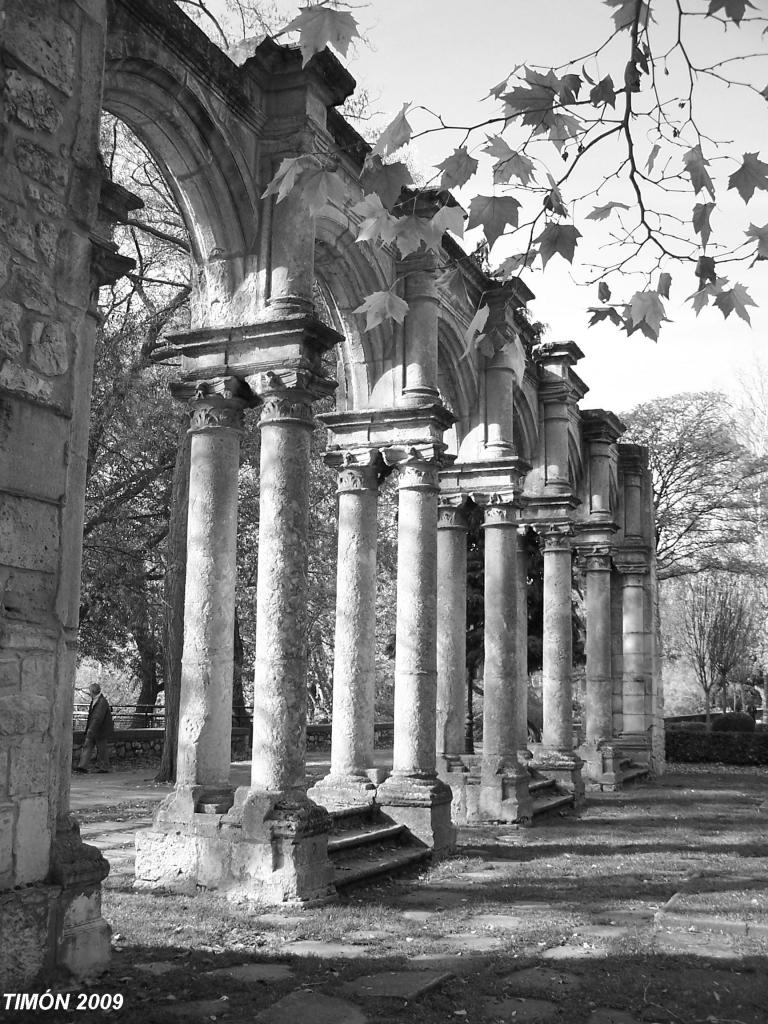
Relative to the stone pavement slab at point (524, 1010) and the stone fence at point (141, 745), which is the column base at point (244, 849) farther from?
the stone fence at point (141, 745)

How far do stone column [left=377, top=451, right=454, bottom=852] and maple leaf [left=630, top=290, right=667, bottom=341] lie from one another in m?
6.25

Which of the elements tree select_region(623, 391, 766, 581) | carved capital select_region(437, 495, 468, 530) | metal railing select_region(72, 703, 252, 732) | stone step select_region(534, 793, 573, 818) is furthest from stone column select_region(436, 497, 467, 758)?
tree select_region(623, 391, 766, 581)

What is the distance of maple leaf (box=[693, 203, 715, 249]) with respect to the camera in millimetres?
4000

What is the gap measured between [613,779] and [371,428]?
9.28 metres

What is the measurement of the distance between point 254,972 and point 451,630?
23.5 ft

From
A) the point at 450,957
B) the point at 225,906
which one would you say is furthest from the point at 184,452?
the point at 450,957

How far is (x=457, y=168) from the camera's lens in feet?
12.3

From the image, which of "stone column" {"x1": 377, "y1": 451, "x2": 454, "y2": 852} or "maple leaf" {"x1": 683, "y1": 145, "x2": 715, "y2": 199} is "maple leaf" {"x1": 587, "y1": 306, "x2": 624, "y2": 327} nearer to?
"maple leaf" {"x1": 683, "y1": 145, "x2": 715, "y2": 199}

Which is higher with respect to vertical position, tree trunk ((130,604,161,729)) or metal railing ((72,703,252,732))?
tree trunk ((130,604,161,729))

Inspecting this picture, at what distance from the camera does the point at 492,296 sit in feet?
42.0

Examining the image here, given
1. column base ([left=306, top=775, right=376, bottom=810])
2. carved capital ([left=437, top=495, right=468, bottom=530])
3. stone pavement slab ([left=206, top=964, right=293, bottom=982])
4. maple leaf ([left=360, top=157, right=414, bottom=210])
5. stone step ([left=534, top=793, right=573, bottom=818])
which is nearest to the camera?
maple leaf ([left=360, top=157, right=414, bottom=210])

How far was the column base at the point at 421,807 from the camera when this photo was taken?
31.9 ft

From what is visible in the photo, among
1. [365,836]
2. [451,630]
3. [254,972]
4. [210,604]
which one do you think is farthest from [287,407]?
[451,630]

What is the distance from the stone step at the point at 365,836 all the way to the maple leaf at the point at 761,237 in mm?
6300
